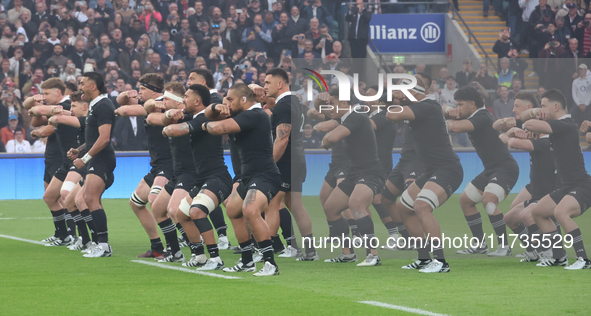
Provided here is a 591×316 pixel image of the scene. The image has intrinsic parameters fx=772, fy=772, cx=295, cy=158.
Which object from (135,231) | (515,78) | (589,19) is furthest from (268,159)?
(589,19)

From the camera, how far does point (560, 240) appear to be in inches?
363

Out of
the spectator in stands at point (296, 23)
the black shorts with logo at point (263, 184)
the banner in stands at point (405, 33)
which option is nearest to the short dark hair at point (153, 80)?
the black shorts with logo at point (263, 184)

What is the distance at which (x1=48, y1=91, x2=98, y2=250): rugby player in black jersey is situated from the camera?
10.6m

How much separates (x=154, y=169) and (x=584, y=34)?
55.1ft

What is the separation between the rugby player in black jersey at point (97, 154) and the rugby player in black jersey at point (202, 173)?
1618 millimetres

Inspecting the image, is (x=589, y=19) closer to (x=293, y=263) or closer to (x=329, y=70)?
(x=329, y=70)

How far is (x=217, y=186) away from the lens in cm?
858

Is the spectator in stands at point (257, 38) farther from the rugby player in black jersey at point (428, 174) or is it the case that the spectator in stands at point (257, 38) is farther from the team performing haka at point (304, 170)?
the rugby player in black jersey at point (428, 174)

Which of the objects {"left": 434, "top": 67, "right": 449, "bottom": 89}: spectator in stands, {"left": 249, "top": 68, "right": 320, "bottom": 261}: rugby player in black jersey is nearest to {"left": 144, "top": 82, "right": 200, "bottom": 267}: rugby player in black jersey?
{"left": 249, "top": 68, "right": 320, "bottom": 261}: rugby player in black jersey

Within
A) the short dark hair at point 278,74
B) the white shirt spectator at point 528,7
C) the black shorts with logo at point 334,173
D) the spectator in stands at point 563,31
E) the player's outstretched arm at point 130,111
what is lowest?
the black shorts with logo at point 334,173

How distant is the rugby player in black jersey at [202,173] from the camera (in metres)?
8.43

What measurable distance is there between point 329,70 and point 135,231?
497 centimetres

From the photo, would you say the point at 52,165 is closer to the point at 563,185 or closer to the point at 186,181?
the point at 186,181

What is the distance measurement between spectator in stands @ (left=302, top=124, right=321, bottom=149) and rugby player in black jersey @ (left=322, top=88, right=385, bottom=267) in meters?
1.57
